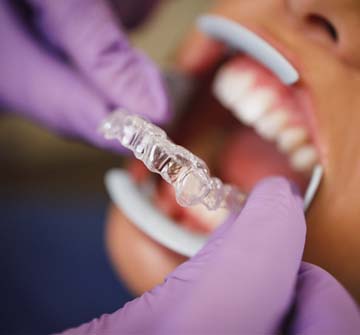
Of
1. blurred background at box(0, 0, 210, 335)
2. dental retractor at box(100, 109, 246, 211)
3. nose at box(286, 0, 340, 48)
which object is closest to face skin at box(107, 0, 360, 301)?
nose at box(286, 0, 340, 48)

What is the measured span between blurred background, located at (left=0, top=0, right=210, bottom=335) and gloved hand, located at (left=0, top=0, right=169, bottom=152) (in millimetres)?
255

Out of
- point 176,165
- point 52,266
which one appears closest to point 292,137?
point 176,165

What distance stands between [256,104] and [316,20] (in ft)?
0.50

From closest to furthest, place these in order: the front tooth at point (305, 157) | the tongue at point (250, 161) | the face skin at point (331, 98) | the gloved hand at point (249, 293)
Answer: the gloved hand at point (249, 293), the face skin at point (331, 98), the front tooth at point (305, 157), the tongue at point (250, 161)

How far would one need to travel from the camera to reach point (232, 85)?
88 centimetres

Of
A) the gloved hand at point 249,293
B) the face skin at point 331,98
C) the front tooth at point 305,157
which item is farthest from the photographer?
the front tooth at point 305,157

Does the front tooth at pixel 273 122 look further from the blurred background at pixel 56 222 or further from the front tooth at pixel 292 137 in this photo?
the blurred background at pixel 56 222

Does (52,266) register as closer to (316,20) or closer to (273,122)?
(273,122)

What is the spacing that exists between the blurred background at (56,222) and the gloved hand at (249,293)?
0.44 metres

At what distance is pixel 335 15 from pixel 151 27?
73 cm

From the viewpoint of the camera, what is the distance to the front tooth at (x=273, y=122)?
833 millimetres

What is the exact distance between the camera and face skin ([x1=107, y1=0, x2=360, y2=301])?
0.68 m

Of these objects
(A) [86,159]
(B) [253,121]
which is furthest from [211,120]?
(A) [86,159]

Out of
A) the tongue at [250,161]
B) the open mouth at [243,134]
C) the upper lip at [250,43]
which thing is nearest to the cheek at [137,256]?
the open mouth at [243,134]
